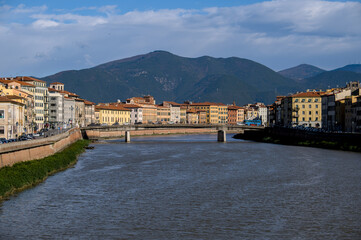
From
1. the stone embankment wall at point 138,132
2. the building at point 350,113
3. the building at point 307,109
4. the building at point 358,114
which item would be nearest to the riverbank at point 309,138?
the building at point 358,114

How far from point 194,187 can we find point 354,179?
575 inches

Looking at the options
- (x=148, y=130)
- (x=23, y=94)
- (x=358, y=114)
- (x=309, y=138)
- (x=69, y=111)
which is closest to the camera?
(x=309, y=138)

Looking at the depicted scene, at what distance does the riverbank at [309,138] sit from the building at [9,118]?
4833cm

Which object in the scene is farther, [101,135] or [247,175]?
[101,135]

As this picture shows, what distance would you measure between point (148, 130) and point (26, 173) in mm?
117872

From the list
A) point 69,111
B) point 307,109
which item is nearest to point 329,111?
point 307,109

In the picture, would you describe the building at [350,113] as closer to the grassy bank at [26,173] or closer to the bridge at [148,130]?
the bridge at [148,130]

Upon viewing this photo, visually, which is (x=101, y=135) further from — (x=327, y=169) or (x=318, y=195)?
(x=318, y=195)

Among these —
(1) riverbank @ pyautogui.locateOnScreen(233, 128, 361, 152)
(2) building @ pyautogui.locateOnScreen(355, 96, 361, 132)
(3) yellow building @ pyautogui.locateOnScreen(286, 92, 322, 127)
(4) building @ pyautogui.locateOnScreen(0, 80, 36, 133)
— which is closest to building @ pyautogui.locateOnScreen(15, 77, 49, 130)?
(4) building @ pyautogui.locateOnScreen(0, 80, 36, 133)

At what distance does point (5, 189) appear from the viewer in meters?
41.6

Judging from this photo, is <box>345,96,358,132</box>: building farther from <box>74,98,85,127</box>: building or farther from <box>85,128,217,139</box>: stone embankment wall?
<box>74,98,85,127</box>: building

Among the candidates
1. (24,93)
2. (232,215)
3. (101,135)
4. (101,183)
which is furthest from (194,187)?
(101,135)

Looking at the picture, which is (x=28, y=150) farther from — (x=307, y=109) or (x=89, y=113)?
(x=89, y=113)

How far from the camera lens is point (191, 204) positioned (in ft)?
132
